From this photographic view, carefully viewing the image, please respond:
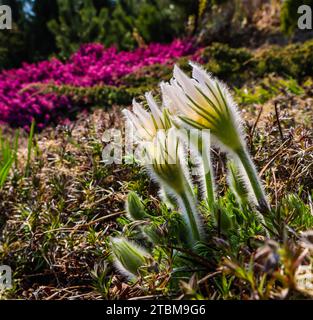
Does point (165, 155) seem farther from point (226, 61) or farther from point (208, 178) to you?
point (226, 61)

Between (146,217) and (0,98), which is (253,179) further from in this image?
(0,98)

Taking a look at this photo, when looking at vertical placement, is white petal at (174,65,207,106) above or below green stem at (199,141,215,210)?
above

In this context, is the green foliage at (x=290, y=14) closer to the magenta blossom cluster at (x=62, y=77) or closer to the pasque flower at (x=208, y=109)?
the magenta blossom cluster at (x=62, y=77)

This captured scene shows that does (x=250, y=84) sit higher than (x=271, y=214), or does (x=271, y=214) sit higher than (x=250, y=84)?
(x=250, y=84)

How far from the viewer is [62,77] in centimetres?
704

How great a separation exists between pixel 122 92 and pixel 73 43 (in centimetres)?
512

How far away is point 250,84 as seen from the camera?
4.91m

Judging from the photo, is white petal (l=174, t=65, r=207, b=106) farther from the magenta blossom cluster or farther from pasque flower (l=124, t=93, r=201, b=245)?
the magenta blossom cluster

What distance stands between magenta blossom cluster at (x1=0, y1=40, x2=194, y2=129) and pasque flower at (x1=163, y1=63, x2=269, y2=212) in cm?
432

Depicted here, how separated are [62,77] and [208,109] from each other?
6.08 meters

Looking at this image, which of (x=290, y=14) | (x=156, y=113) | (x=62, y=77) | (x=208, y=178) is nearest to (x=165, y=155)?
(x=156, y=113)

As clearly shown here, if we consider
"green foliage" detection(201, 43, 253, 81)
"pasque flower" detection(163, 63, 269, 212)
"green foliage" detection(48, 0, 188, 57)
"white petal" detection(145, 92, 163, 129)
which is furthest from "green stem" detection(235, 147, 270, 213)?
"green foliage" detection(48, 0, 188, 57)

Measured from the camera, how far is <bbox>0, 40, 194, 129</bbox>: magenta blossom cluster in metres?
5.76
